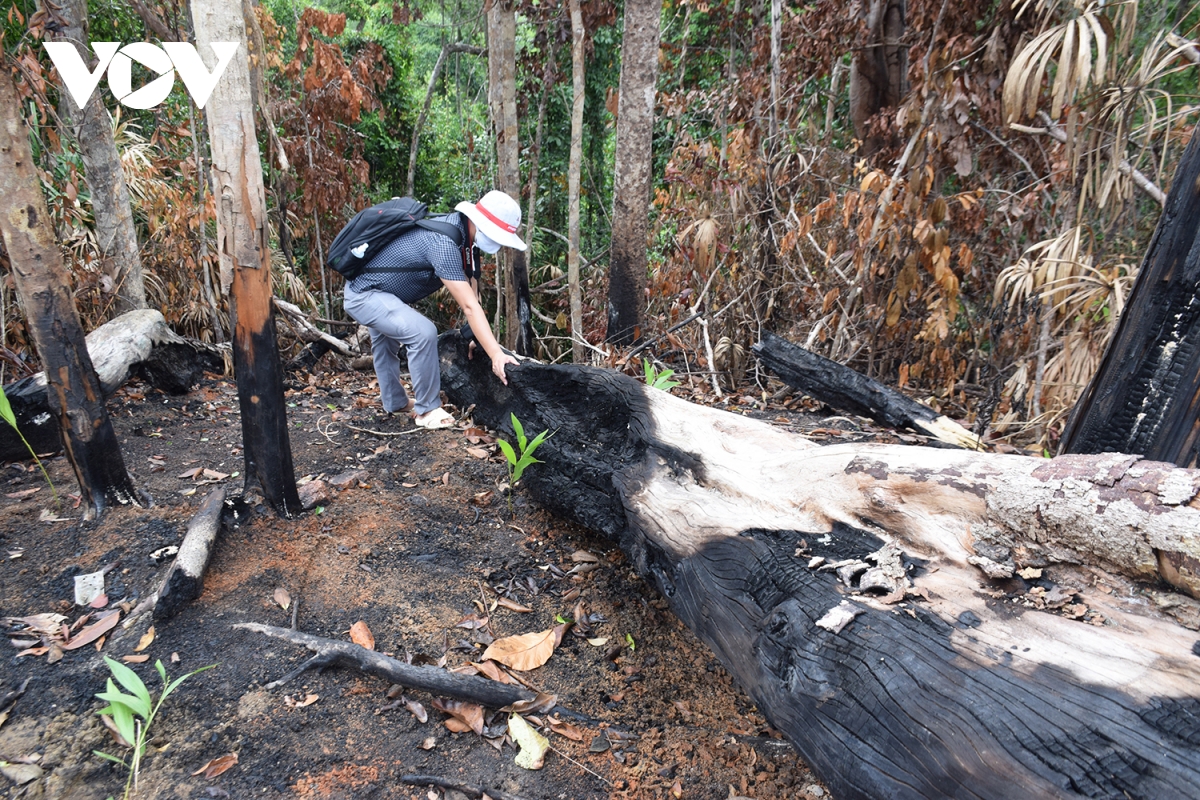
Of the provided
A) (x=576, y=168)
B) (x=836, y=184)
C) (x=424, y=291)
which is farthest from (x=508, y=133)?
(x=836, y=184)

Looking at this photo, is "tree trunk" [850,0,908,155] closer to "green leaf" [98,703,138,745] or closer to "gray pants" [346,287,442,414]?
"gray pants" [346,287,442,414]

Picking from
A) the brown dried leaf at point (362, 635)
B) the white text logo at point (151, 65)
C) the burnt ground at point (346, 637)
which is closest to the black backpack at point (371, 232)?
the burnt ground at point (346, 637)

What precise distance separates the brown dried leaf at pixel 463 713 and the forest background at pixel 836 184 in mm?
3217

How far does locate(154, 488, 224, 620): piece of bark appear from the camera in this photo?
2.48 m

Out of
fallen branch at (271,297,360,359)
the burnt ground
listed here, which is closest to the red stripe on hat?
the burnt ground

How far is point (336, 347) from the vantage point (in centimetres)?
638

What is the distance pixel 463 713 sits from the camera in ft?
7.55

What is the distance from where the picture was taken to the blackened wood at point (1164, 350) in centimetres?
226

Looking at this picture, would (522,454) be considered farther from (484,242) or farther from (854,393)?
(854,393)

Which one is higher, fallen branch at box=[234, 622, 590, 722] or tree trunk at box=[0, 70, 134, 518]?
tree trunk at box=[0, 70, 134, 518]

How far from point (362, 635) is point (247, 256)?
1.58 meters

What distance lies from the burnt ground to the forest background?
2236 mm

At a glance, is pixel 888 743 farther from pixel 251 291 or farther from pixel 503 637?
pixel 251 291

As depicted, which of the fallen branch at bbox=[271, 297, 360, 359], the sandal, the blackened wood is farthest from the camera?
the fallen branch at bbox=[271, 297, 360, 359]
